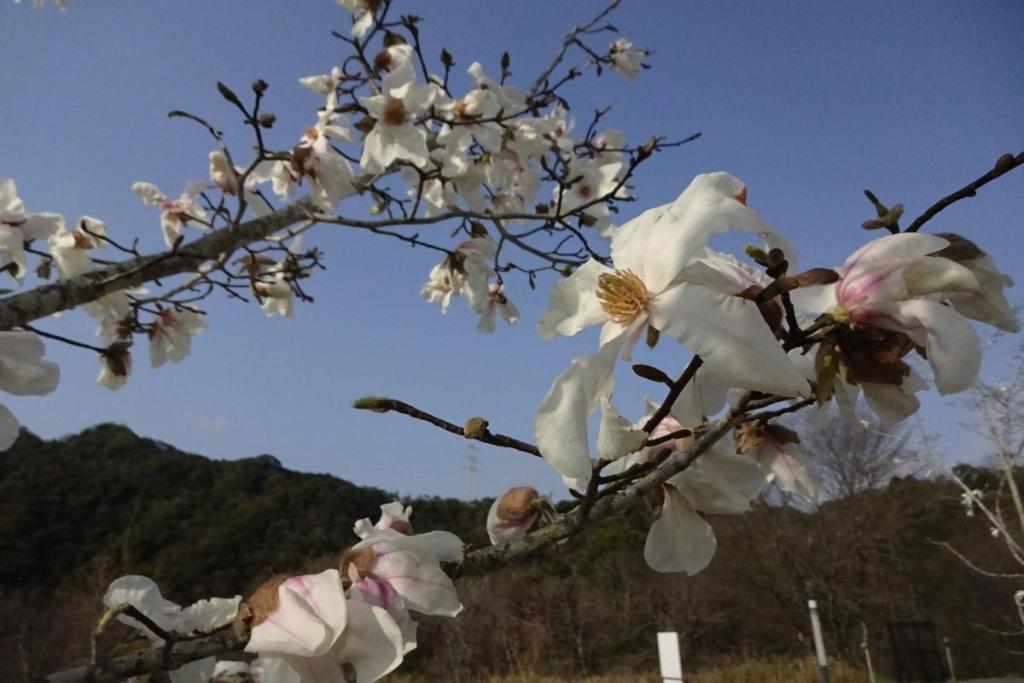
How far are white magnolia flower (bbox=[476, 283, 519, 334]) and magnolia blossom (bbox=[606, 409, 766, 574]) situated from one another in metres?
1.79

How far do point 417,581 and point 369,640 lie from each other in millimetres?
50

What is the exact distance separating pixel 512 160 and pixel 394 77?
0.49m

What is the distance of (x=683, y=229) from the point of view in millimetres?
409

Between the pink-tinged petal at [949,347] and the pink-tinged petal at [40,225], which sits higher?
the pink-tinged petal at [40,225]

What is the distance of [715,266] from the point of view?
1.35 feet

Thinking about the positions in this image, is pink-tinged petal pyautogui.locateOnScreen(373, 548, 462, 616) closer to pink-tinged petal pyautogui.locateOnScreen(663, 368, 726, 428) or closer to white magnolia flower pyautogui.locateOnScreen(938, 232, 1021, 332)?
pink-tinged petal pyautogui.locateOnScreen(663, 368, 726, 428)

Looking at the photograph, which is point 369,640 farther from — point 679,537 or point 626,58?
point 626,58

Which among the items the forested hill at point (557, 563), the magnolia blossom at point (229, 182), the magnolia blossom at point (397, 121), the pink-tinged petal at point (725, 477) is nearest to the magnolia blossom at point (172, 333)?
the magnolia blossom at point (229, 182)

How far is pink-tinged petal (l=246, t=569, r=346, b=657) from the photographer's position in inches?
17.3

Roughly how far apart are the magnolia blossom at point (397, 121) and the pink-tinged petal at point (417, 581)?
46.8 inches

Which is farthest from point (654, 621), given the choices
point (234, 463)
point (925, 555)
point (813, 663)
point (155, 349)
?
point (155, 349)

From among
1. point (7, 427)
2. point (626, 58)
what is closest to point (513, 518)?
Answer: point (7, 427)

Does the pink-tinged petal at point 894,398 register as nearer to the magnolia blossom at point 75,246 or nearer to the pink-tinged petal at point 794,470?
the pink-tinged petal at point 794,470

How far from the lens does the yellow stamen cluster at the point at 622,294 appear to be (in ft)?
1.40
